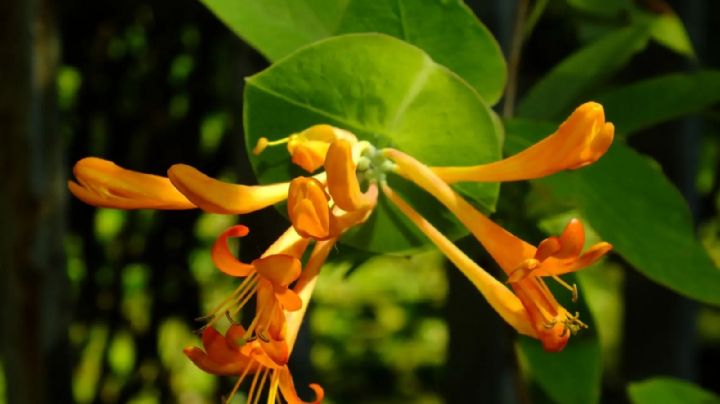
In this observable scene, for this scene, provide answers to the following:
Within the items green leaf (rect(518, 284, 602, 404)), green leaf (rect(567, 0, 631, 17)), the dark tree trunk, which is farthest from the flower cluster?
the dark tree trunk

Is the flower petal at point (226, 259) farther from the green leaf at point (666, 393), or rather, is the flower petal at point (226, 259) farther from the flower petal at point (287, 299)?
the green leaf at point (666, 393)

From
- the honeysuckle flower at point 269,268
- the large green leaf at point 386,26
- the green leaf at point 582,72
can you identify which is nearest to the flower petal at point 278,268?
the honeysuckle flower at point 269,268

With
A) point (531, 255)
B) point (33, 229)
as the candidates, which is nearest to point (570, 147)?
point (531, 255)

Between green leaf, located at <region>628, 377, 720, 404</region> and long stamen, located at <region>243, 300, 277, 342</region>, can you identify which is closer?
long stamen, located at <region>243, 300, 277, 342</region>

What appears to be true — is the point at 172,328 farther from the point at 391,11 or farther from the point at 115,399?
the point at 391,11

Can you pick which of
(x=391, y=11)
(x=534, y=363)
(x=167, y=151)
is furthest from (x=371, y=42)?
(x=167, y=151)

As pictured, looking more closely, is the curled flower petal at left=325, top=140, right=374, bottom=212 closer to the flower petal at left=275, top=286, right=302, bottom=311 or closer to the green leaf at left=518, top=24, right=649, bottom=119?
the flower petal at left=275, top=286, right=302, bottom=311
